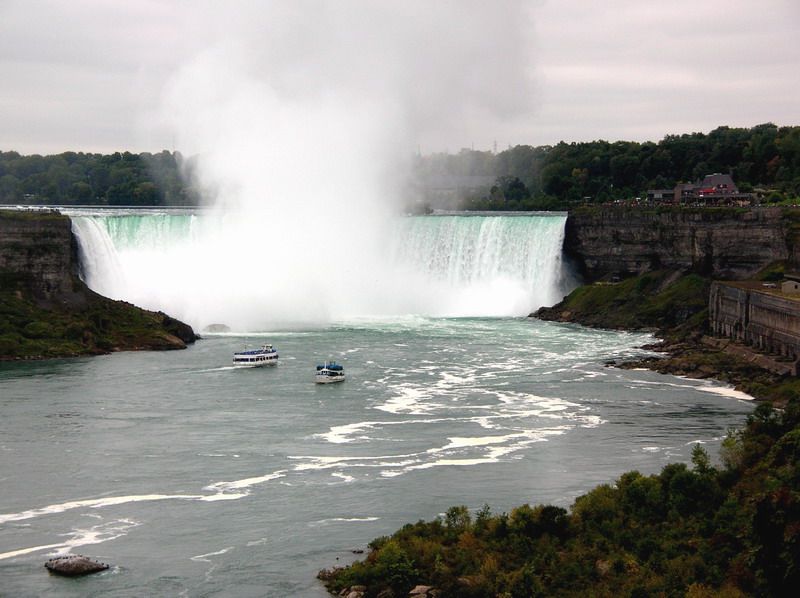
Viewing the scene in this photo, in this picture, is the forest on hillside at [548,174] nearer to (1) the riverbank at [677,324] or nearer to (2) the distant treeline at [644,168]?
(2) the distant treeline at [644,168]

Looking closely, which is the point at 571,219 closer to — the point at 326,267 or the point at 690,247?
the point at 690,247

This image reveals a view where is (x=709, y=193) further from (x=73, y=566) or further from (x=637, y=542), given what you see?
(x=73, y=566)

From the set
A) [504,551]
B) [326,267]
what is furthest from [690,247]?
[504,551]

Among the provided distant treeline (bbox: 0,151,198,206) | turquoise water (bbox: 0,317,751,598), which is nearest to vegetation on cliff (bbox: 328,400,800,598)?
turquoise water (bbox: 0,317,751,598)

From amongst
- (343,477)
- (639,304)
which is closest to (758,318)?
(639,304)

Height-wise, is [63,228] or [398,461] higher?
[63,228]

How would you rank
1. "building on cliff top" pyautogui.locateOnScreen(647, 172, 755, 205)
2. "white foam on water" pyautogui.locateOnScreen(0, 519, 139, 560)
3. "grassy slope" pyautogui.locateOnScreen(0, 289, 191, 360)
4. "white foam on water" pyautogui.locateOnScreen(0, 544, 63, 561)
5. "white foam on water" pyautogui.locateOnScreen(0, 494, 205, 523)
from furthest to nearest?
1. "building on cliff top" pyautogui.locateOnScreen(647, 172, 755, 205)
2. "grassy slope" pyautogui.locateOnScreen(0, 289, 191, 360)
3. "white foam on water" pyautogui.locateOnScreen(0, 494, 205, 523)
4. "white foam on water" pyautogui.locateOnScreen(0, 519, 139, 560)
5. "white foam on water" pyautogui.locateOnScreen(0, 544, 63, 561)

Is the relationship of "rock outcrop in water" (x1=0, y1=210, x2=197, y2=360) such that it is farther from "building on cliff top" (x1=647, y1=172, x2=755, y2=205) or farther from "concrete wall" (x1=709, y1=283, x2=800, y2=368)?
"building on cliff top" (x1=647, y1=172, x2=755, y2=205)
